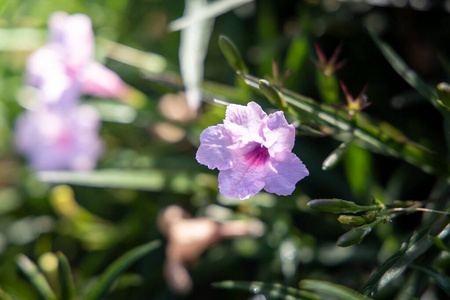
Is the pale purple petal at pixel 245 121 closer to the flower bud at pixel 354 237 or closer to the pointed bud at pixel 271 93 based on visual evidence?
the pointed bud at pixel 271 93

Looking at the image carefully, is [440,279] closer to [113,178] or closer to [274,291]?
[274,291]

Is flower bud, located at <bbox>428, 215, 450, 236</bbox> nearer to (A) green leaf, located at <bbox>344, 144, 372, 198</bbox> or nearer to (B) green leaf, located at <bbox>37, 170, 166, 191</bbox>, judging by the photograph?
(A) green leaf, located at <bbox>344, 144, 372, 198</bbox>

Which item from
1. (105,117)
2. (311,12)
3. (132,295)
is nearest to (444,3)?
(311,12)

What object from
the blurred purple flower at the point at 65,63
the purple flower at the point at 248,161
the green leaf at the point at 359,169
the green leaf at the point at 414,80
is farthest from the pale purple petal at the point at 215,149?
the blurred purple flower at the point at 65,63

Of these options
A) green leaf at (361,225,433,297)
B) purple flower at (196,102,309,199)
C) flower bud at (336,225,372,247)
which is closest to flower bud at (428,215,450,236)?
green leaf at (361,225,433,297)

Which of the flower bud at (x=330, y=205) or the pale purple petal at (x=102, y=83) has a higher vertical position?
the flower bud at (x=330, y=205)
